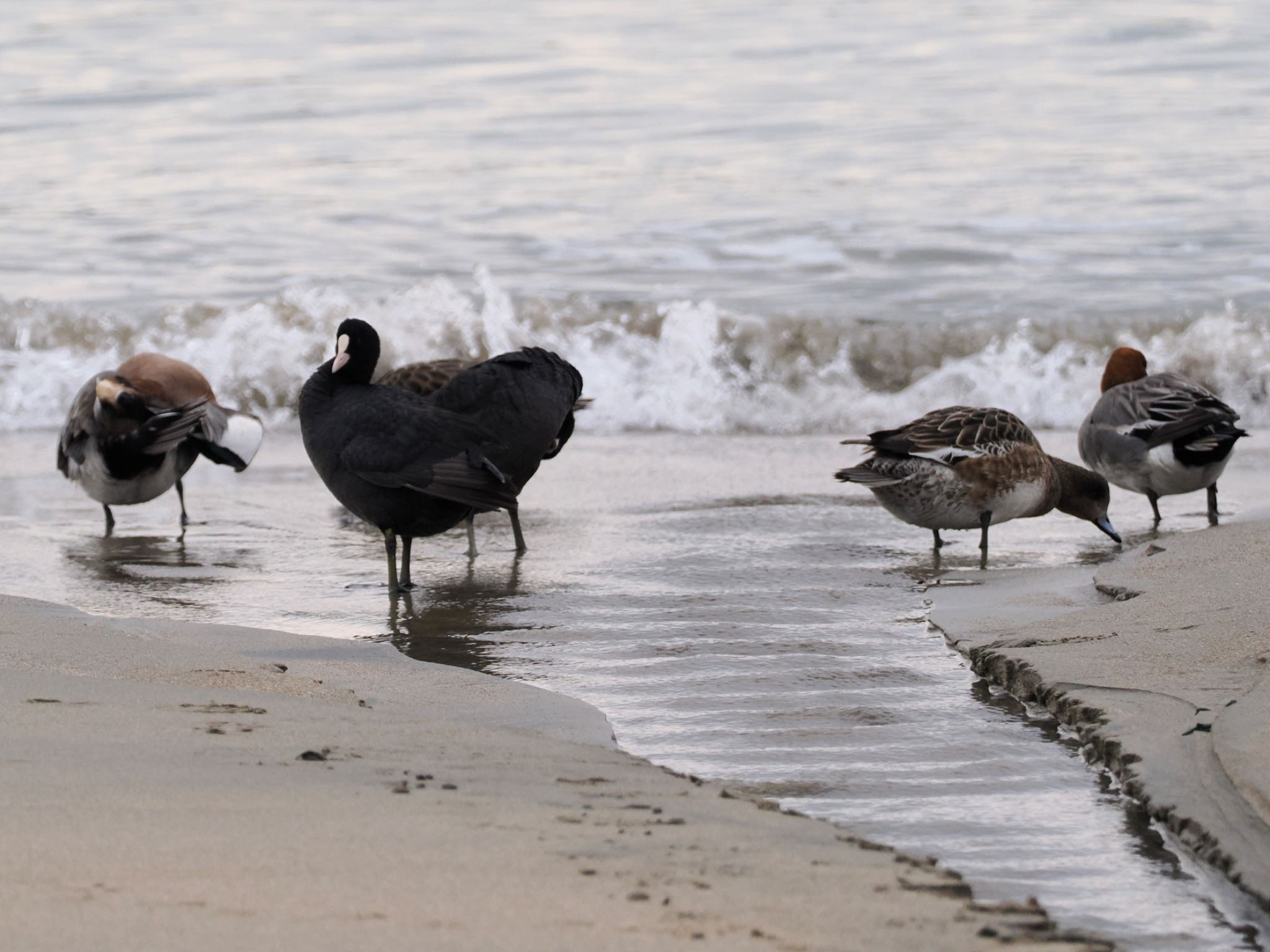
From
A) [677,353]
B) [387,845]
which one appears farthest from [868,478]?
[677,353]

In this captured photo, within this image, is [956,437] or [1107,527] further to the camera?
[1107,527]

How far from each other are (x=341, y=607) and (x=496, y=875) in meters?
3.76

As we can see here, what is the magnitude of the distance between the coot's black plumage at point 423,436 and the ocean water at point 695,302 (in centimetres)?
40

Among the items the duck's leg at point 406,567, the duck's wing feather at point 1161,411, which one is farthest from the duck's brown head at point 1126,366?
the duck's leg at point 406,567

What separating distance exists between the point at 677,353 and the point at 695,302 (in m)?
0.99

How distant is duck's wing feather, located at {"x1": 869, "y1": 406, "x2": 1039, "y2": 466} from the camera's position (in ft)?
Result: 24.3

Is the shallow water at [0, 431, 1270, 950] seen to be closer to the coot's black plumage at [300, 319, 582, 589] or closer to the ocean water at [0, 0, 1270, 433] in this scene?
the coot's black plumage at [300, 319, 582, 589]

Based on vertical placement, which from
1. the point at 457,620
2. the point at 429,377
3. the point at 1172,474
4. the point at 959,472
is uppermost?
the point at 429,377

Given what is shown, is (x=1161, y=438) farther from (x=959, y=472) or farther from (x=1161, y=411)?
(x=959, y=472)

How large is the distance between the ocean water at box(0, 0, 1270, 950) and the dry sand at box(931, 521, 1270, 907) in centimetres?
11

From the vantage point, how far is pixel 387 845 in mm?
2908

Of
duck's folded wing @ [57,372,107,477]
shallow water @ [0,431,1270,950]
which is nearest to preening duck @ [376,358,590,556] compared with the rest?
shallow water @ [0,431,1270,950]

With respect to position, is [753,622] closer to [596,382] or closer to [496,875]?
[496,875]

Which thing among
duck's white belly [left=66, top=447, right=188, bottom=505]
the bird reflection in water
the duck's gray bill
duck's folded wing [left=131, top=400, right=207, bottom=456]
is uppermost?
duck's folded wing [left=131, top=400, right=207, bottom=456]
